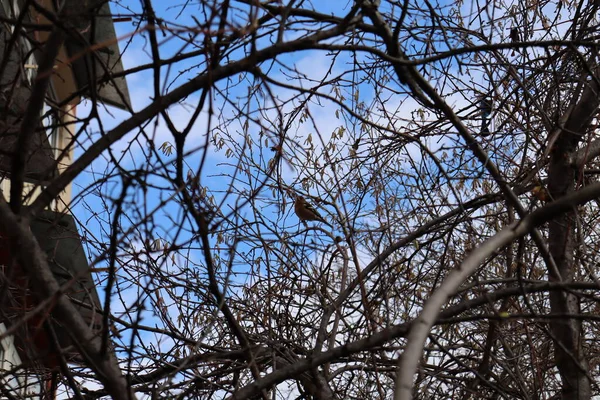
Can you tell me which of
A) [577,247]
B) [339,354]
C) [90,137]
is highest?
[577,247]

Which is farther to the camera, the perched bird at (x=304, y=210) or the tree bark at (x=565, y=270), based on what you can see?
the perched bird at (x=304, y=210)

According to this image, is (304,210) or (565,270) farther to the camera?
(304,210)

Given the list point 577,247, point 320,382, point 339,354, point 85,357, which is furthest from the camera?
point 577,247

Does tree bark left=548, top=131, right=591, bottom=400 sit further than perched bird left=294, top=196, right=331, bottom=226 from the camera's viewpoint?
No

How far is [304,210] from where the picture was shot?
4.56 metres

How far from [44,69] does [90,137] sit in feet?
1.07

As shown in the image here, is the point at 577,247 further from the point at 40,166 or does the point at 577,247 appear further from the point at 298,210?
the point at 40,166

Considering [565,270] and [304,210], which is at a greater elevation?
[304,210]

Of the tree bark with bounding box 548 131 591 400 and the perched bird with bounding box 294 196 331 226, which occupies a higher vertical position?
the perched bird with bounding box 294 196 331 226

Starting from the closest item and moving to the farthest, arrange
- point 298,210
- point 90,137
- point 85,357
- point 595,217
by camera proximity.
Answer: point 85,357, point 90,137, point 298,210, point 595,217

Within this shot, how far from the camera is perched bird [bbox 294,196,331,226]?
4523 mm

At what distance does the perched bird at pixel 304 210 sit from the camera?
4.52 m

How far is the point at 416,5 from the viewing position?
4145mm

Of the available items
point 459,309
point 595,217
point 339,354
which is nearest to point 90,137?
point 339,354
